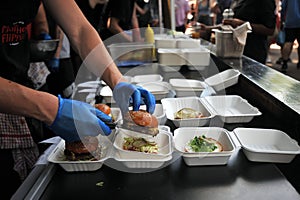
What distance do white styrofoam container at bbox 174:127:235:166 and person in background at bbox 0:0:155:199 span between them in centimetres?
20

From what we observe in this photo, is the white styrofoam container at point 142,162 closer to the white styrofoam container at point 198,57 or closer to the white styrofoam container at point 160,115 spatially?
the white styrofoam container at point 160,115

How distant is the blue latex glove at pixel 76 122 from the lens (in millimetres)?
1019

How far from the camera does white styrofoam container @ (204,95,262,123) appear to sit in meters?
1.37

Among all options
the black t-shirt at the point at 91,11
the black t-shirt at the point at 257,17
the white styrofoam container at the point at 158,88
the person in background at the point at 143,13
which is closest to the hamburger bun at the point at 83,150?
the white styrofoam container at the point at 158,88

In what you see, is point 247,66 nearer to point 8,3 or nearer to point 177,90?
point 177,90

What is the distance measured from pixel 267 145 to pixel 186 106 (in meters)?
0.52

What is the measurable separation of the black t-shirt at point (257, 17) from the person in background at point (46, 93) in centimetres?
187

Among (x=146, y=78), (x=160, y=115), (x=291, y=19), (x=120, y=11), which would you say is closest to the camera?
(x=160, y=115)

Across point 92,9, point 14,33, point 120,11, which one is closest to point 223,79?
point 14,33

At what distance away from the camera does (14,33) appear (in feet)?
4.46

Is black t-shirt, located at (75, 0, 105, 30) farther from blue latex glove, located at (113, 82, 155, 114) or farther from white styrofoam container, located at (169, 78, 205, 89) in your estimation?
blue latex glove, located at (113, 82, 155, 114)

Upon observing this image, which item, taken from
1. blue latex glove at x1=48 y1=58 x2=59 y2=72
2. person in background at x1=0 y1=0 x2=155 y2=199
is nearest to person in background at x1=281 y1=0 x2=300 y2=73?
blue latex glove at x1=48 y1=58 x2=59 y2=72

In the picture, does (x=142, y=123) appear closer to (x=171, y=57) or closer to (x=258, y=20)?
(x=171, y=57)

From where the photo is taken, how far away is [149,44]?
2.69m
